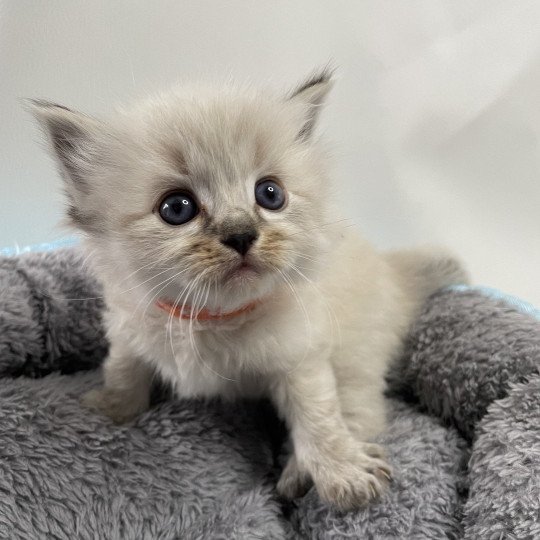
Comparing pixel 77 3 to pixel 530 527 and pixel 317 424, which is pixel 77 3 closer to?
pixel 317 424

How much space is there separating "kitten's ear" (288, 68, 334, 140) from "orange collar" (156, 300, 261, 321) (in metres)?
0.29

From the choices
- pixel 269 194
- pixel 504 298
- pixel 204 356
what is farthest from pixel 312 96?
pixel 504 298

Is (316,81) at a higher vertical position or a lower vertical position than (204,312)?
higher

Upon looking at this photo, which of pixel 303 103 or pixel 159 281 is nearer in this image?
pixel 159 281

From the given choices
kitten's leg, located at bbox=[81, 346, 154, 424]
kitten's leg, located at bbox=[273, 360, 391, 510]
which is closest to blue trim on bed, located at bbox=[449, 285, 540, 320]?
kitten's leg, located at bbox=[273, 360, 391, 510]

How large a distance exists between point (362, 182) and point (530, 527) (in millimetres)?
1171

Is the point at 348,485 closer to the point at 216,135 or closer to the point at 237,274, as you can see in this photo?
the point at 237,274

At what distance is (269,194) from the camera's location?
3.12ft

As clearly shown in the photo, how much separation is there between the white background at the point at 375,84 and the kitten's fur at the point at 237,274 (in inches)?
22.1

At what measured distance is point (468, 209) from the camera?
192cm

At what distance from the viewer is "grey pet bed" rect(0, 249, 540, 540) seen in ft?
3.36

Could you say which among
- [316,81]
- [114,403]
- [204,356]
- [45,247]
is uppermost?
[316,81]

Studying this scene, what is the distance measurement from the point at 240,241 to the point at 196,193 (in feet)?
0.37

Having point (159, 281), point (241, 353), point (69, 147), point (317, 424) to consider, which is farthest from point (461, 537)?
point (69, 147)
